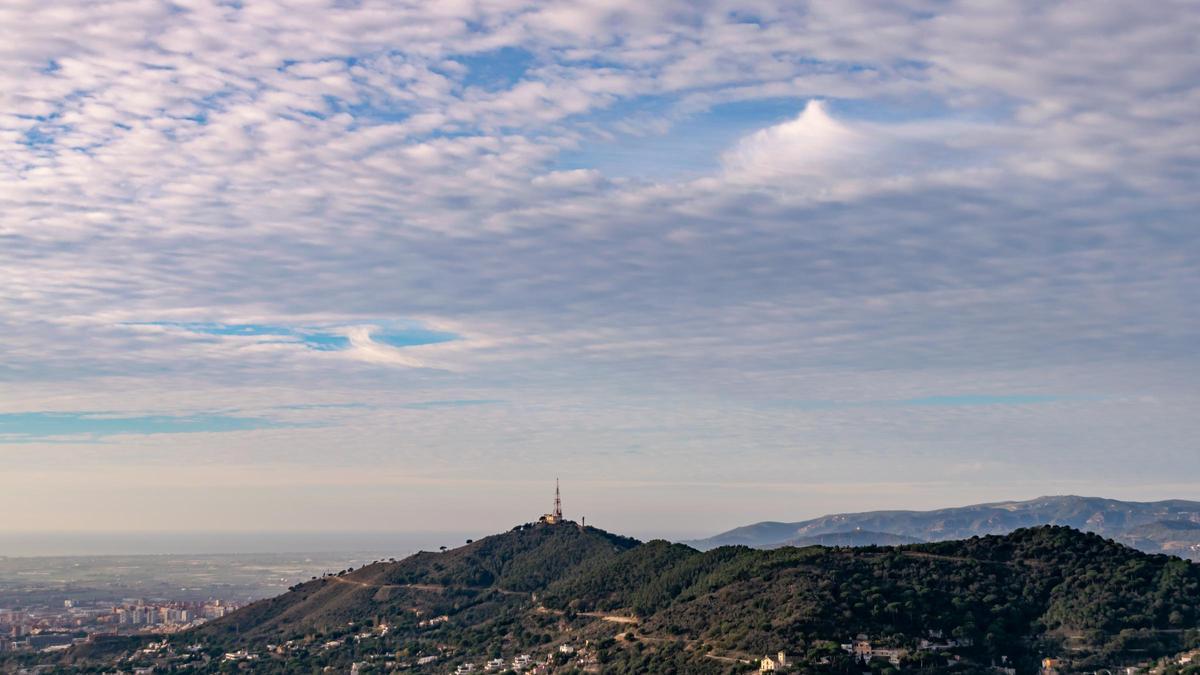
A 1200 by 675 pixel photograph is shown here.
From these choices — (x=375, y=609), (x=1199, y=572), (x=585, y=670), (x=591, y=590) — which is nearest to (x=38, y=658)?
(x=375, y=609)

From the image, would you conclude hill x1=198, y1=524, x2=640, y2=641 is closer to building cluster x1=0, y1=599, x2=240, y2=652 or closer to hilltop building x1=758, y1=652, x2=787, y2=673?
building cluster x1=0, y1=599, x2=240, y2=652

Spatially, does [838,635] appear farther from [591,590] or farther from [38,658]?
[38,658]

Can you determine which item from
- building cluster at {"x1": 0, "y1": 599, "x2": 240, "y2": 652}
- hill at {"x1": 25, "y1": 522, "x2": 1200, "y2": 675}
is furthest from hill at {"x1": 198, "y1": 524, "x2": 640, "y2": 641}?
building cluster at {"x1": 0, "y1": 599, "x2": 240, "y2": 652}

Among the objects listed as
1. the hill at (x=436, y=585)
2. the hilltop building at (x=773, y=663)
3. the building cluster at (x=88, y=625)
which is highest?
the hill at (x=436, y=585)

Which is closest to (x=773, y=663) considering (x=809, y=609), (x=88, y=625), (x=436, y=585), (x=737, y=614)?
(x=809, y=609)

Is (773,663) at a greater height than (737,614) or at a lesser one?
lesser

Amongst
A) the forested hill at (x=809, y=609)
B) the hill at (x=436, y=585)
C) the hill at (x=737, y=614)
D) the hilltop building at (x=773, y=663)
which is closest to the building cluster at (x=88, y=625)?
the hill at (x=436, y=585)

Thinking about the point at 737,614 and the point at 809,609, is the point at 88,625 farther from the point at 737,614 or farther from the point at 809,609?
the point at 809,609

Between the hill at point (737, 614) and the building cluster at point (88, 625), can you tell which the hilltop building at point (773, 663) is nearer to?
the hill at point (737, 614)
